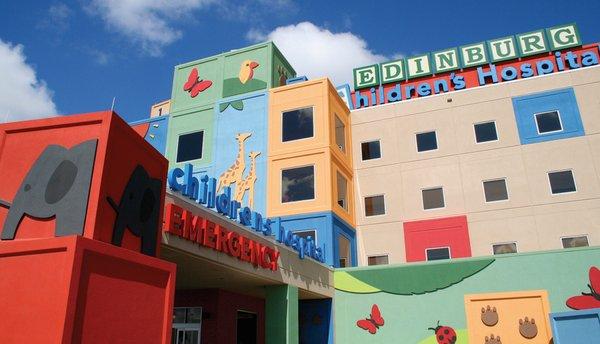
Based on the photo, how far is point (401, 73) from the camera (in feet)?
116

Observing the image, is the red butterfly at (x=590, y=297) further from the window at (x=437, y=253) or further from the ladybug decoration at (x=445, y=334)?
the window at (x=437, y=253)

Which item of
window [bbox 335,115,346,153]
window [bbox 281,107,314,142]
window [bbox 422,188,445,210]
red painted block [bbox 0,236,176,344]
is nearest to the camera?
red painted block [bbox 0,236,176,344]

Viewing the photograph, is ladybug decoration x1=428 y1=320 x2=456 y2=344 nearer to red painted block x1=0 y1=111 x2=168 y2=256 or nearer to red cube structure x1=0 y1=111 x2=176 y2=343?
red cube structure x1=0 y1=111 x2=176 y2=343

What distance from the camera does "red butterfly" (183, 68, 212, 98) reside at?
34809 mm

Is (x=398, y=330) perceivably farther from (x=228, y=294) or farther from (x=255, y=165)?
(x=255, y=165)

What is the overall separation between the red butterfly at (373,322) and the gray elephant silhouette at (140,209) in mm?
15528

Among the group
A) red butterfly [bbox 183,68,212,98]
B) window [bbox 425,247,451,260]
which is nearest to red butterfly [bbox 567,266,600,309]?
window [bbox 425,247,451,260]

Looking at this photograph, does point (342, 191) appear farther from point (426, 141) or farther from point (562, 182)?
point (562, 182)

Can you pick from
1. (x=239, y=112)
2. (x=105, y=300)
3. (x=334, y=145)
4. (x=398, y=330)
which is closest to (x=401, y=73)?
(x=334, y=145)

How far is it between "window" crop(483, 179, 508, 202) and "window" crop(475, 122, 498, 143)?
2.73 m

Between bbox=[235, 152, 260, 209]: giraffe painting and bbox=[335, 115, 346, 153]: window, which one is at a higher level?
bbox=[335, 115, 346, 153]: window

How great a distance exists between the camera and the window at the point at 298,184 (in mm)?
28737

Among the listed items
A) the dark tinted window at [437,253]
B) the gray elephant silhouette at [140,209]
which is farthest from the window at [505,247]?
the gray elephant silhouette at [140,209]

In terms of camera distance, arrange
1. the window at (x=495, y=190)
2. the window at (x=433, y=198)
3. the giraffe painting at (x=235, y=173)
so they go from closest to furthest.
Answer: the window at (x=495, y=190) < the window at (x=433, y=198) < the giraffe painting at (x=235, y=173)
